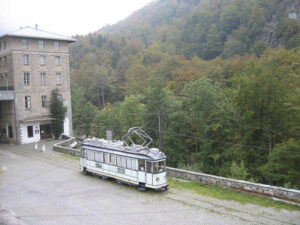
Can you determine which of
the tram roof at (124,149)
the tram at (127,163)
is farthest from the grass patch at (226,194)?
the tram roof at (124,149)

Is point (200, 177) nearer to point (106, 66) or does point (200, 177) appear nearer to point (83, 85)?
point (83, 85)

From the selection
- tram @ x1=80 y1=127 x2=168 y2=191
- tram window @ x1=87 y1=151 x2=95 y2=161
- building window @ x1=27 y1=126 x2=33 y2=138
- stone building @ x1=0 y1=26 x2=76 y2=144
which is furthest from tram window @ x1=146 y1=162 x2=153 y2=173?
building window @ x1=27 y1=126 x2=33 y2=138

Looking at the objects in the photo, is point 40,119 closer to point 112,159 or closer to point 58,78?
point 58,78

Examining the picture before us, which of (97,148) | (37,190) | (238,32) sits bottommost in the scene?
(37,190)

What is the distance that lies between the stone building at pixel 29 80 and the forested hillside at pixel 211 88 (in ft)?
39.5

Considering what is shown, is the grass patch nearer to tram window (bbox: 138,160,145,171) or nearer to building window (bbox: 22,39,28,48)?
tram window (bbox: 138,160,145,171)

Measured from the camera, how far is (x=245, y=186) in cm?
1666

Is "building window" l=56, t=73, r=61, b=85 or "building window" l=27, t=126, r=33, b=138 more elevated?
"building window" l=56, t=73, r=61, b=85

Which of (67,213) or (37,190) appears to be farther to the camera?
(37,190)

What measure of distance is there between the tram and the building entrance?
18730 mm

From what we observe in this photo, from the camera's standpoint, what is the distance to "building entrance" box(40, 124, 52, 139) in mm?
39094

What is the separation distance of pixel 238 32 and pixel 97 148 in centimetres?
7717

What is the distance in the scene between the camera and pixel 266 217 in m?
13.6

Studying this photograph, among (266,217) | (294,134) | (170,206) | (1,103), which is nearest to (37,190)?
(170,206)
